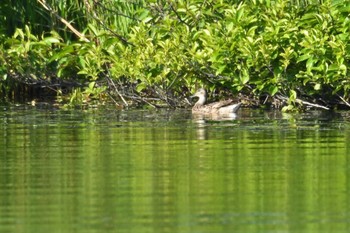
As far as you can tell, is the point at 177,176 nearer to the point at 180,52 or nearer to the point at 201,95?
the point at 180,52

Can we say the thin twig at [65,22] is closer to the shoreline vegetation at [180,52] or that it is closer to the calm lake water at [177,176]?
the shoreline vegetation at [180,52]

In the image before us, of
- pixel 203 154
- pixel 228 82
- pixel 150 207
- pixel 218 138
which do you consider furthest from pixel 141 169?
pixel 228 82

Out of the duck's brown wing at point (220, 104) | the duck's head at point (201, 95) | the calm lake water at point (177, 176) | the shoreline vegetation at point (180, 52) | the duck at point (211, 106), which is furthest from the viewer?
the duck's head at point (201, 95)

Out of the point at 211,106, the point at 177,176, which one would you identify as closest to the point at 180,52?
the point at 211,106

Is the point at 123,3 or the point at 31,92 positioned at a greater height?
the point at 123,3

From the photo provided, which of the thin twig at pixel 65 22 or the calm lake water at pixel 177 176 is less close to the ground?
the thin twig at pixel 65 22

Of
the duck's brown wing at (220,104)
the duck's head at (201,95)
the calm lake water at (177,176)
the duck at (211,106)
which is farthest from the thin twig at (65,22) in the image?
the calm lake water at (177,176)

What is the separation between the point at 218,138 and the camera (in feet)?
42.6

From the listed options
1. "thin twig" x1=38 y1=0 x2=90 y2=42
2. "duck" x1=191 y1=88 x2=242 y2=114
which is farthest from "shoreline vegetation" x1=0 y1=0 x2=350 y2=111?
"duck" x1=191 y1=88 x2=242 y2=114

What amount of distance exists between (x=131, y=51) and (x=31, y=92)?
139 inches

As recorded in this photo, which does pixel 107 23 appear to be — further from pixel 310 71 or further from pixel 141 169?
pixel 141 169

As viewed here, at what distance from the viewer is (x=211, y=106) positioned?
1706cm

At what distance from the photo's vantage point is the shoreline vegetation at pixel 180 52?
1583 centimetres

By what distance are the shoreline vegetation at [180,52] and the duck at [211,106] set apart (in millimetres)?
198
